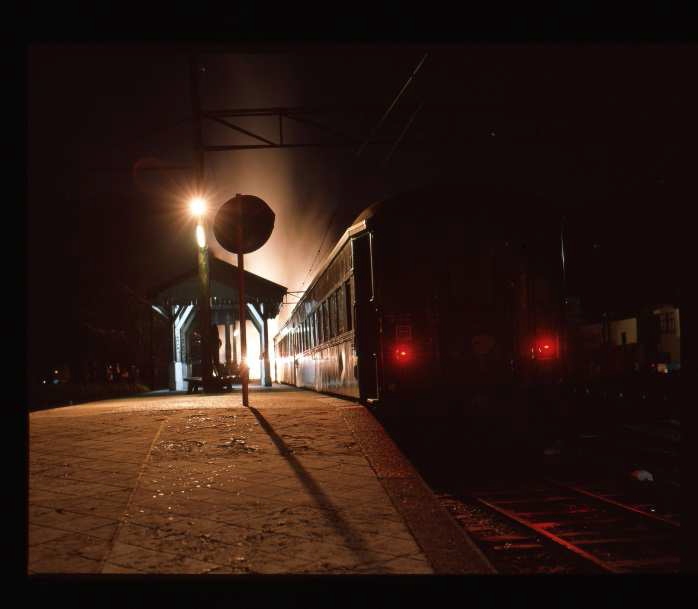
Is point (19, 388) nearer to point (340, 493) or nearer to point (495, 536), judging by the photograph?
point (340, 493)

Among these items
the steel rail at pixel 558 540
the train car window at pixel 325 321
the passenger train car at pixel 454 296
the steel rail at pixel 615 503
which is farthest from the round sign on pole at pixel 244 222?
the train car window at pixel 325 321

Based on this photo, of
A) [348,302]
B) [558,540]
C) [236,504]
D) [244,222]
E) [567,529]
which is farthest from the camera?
[348,302]

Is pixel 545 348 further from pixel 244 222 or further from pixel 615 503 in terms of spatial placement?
pixel 244 222

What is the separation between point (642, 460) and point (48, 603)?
29.4 feet

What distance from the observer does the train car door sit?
33.2 ft

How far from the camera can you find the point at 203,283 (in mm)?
15562

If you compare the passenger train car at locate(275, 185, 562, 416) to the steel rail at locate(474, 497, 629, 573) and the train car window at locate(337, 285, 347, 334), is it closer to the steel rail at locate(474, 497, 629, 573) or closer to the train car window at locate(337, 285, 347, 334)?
the train car window at locate(337, 285, 347, 334)

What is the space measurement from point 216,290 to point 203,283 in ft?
34.5

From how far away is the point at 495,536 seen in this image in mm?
6449

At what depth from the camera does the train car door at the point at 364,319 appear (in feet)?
33.2

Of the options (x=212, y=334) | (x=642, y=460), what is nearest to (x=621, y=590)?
(x=642, y=460)

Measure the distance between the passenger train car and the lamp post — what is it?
19.0ft

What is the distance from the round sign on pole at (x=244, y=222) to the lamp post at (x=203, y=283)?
20.7 feet

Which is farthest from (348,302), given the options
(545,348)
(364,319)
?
(545,348)
